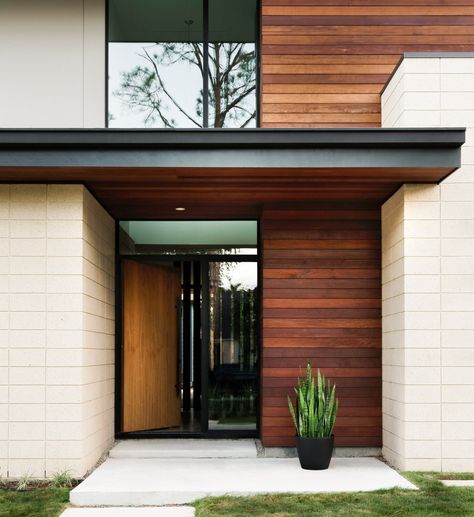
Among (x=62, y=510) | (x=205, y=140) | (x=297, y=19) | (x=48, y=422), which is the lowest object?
(x=62, y=510)

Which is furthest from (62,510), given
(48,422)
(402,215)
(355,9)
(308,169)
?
(355,9)

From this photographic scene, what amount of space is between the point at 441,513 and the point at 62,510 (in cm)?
278

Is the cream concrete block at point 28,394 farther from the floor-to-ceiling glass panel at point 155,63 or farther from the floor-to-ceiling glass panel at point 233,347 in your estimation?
the floor-to-ceiling glass panel at point 155,63

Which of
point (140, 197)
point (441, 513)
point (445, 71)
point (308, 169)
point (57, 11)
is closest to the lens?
point (441, 513)

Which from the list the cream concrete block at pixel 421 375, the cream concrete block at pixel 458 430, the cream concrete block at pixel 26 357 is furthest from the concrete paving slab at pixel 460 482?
the cream concrete block at pixel 26 357

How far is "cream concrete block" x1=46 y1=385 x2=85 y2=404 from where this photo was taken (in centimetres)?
662

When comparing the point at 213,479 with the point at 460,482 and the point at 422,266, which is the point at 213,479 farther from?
the point at 422,266

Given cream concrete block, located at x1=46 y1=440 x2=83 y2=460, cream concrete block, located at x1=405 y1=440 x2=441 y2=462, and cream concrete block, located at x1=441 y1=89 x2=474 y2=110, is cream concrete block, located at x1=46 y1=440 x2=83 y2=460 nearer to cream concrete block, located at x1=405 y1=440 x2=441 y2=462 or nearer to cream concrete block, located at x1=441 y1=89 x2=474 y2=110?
cream concrete block, located at x1=405 y1=440 x2=441 y2=462

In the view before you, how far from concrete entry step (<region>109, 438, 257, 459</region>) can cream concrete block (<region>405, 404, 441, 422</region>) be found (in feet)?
5.61

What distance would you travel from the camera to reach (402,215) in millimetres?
6859

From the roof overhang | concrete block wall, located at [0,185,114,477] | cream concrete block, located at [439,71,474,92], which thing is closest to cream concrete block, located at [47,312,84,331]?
concrete block wall, located at [0,185,114,477]

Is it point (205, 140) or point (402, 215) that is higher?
point (205, 140)

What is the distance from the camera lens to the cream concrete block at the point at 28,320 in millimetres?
6717

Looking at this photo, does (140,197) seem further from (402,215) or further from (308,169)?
(402,215)
